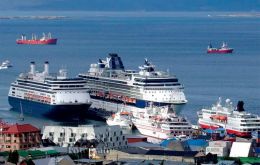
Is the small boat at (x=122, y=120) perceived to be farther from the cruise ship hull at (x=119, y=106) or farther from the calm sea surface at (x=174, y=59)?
the calm sea surface at (x=174, y=59)

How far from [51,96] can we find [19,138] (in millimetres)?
12985

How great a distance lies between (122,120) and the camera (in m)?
39.2

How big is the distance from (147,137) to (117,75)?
8471 mm

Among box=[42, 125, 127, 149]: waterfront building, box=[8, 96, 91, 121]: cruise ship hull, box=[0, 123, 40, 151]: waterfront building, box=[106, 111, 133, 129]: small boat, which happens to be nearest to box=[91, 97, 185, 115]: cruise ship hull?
box=[8, 96, 91, 121]: cruise ship hull

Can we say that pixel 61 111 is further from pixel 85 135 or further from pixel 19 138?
pixel 19 138

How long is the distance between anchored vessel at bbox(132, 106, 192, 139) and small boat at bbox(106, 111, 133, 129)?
20cm

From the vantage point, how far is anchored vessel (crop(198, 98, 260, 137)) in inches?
1448

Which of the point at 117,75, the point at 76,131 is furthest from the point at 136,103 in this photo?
the point at 76,131

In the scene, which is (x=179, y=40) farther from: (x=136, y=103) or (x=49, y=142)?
(x=49, y=142)

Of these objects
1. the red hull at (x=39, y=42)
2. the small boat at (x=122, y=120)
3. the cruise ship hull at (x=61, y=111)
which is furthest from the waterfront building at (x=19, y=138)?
the red hull at (x=39, y=42)

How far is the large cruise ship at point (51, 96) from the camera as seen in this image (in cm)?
4269

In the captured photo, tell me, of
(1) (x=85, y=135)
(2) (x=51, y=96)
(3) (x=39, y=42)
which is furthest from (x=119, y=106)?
(3) (x=39, y=42)

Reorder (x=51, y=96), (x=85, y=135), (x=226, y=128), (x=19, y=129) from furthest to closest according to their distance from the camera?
(x=51, y=96) → (x=226, y=128) → (x=85, y=135) → (x=19, y=129)

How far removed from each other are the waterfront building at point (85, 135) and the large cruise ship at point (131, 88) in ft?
32.5
